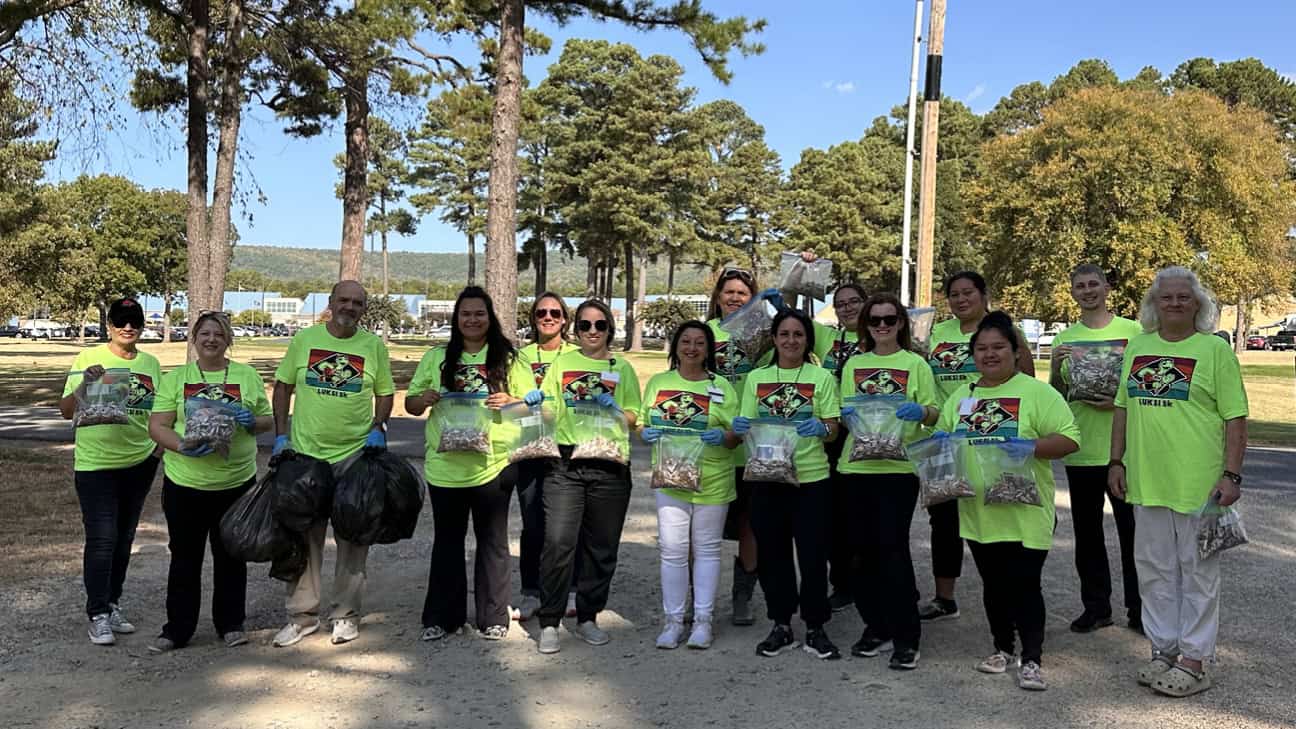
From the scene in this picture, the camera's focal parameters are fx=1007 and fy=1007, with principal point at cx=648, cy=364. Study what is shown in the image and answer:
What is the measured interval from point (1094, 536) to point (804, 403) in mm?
1874

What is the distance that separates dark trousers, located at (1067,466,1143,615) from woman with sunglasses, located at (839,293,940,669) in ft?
3.56

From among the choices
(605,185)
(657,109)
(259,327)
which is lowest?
(259,327)

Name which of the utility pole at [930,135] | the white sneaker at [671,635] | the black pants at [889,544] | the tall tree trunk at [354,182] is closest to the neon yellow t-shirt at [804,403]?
the black pants at [889,544]

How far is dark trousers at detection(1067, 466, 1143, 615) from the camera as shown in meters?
5.40

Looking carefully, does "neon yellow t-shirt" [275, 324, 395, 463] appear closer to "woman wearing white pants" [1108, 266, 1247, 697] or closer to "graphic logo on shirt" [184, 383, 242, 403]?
"graphic logo on shirt" [184, 383, 242, 403]

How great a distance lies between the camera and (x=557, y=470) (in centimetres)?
526

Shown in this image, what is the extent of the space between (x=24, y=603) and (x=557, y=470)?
3.43 m

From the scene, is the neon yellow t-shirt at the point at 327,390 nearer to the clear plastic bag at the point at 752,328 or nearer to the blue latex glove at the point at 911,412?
the clear plastic bag at the point at 752,328

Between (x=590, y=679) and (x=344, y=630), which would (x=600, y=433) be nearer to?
(x=590, y=679)

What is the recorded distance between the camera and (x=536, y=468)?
5.54 metres

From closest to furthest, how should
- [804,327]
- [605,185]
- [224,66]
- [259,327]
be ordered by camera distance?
[804,327], [224,66], [605,185], [259,327]

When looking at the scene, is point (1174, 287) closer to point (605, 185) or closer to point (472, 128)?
point (472, 128)

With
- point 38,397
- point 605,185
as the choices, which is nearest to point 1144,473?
point 38,397

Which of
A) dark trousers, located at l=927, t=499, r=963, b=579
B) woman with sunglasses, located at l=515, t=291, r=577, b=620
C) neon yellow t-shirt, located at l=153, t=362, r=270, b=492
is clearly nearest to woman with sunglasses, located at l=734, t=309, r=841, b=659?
dark trousers, located at l=927, t=499, r=963, b=579
